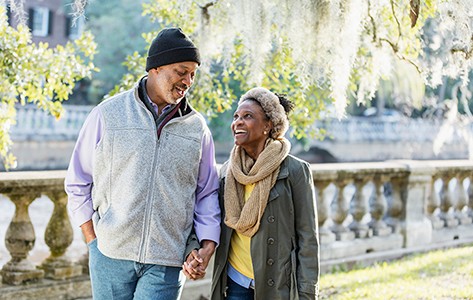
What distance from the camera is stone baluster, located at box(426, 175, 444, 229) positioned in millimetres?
8492

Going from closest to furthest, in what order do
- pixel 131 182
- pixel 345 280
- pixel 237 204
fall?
1. pixel 131 182
2. pixel 237 204
3. pixel 345 280

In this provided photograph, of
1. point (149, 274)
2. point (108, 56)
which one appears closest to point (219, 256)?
point (149, 274)

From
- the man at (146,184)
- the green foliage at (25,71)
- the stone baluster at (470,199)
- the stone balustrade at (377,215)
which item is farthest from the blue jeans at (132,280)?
the stone baluster at (470,199)

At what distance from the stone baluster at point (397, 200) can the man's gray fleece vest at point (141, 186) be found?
5.05 meters

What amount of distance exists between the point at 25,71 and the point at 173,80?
313cm

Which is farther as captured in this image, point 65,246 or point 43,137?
point 43,137

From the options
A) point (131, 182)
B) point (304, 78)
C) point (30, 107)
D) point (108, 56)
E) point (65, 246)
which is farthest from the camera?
point (108, 56)

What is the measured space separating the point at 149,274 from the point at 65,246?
2.51m

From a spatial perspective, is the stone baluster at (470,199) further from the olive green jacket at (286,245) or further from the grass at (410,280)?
the olive green jacket at (286,245)

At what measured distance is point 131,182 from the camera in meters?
3.14

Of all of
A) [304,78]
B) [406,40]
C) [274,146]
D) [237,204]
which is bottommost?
[237,204]

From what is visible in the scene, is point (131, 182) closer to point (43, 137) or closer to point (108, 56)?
point (43, 137)

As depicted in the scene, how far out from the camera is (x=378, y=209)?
7.87 meters

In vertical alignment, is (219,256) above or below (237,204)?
below
